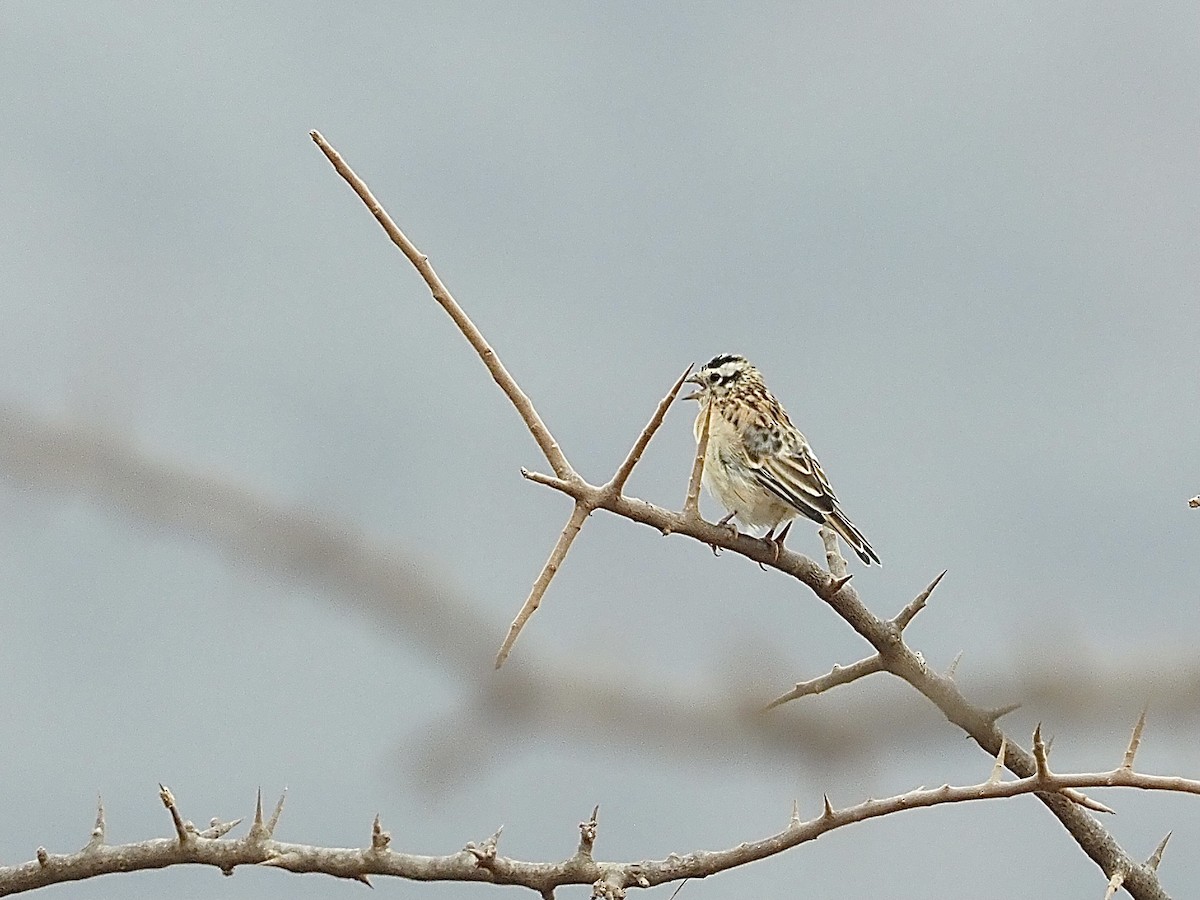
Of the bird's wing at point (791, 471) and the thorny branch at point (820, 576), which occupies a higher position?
the bird's wing at point (791, 471)

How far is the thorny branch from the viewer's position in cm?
264

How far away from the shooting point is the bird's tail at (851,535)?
5473 millimetres

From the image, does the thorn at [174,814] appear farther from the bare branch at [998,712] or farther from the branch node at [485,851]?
the bare branch at [998,712]

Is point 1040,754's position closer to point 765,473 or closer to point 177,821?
point 177,821

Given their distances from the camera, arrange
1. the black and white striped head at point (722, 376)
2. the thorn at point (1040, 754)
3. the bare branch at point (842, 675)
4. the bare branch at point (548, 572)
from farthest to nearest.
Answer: the black and white striped head at point (722, 376), the bare branch at point (842, 675), the thorn at point (1040, 754), the bare branch at point (548, 572)

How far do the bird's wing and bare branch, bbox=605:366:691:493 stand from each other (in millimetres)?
2911

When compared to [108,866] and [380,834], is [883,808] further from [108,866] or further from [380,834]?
[108,866]

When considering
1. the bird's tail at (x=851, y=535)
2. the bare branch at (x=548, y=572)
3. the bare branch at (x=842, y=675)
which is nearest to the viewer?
the bare branch at (x=548, y=572)

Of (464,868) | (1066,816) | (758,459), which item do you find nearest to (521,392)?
(464,868)

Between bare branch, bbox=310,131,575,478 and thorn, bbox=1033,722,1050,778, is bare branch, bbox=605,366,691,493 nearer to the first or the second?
bare branch, bbox=310,131,575,478

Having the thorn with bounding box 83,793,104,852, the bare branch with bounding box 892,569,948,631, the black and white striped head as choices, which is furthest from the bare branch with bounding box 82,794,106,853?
the black and white striped head

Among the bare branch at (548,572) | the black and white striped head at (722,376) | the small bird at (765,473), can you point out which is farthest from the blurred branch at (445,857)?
the black and white striped head at (722,376)

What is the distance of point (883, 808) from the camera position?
299cm

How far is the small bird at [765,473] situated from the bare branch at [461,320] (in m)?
2.67
